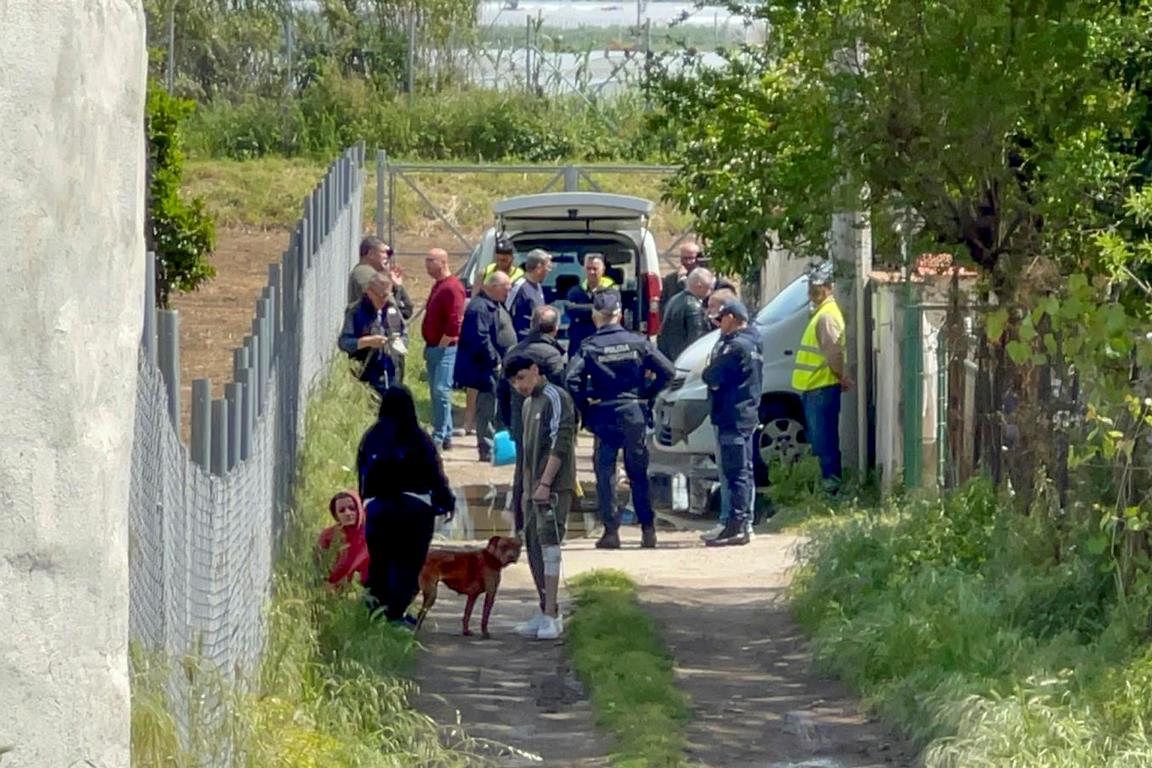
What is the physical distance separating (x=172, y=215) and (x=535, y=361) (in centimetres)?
894

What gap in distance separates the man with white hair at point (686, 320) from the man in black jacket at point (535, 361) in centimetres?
217

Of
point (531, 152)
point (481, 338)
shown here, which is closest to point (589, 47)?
point (531, 152)

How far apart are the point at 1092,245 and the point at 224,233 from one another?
22.4 metres

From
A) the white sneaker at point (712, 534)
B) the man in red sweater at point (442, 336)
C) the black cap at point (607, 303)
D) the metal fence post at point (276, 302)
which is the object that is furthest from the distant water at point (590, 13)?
the metal fence post at point (276, 302)

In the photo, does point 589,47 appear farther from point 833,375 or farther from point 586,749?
point 586,749

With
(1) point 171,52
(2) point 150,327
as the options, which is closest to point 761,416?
(2) point 150,327

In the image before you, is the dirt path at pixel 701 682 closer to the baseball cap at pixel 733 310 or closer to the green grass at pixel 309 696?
the green grass at pixel 309 696

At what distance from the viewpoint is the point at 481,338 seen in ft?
56.6

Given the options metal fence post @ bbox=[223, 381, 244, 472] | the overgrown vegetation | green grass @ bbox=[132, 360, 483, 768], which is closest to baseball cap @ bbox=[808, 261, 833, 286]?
green grass @ bbox=[132, 360, 483, 768]

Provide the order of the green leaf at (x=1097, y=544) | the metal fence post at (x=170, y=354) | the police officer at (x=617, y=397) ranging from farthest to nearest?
1. the police officer at (x=617, y=397)
2. the green leaf at (x=1097, y=544)
3. the metal fence post at (x=170, y=354)

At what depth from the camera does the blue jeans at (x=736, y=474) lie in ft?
47.0

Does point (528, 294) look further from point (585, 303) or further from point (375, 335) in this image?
point (375, 335)

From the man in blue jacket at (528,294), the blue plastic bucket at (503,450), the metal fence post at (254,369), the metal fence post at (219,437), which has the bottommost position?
the blue plastic bucket at (503,450)

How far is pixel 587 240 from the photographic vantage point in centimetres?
1997
